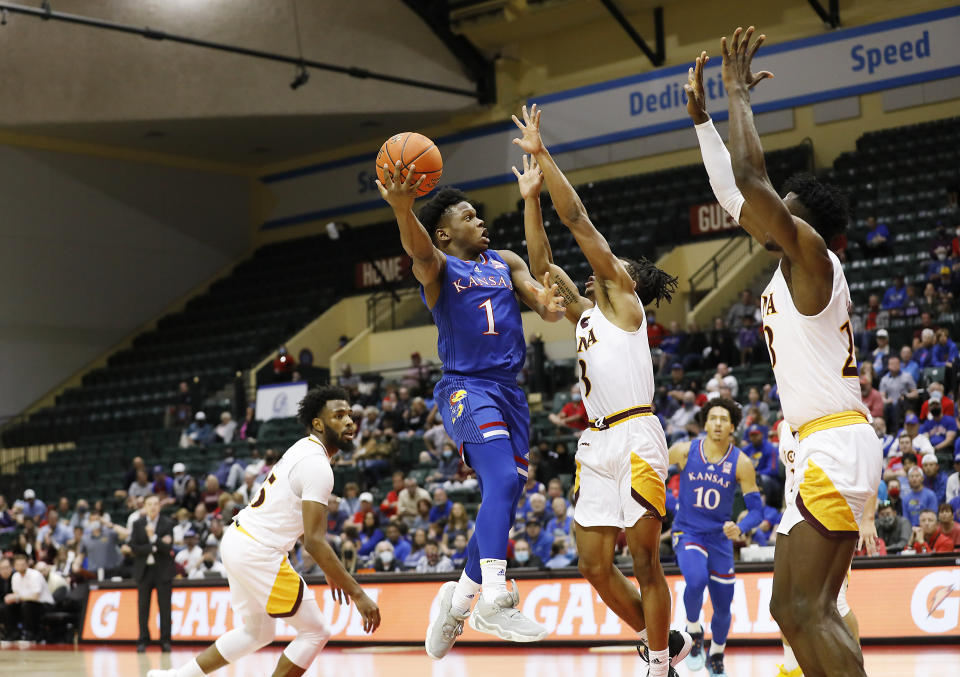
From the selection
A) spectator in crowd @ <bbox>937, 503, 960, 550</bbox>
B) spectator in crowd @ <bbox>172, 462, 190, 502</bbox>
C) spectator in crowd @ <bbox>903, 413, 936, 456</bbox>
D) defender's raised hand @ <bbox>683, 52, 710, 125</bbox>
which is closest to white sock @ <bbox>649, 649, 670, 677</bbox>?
defender's raised hand @ <bbox>683, 52, 710, 125</bbox>

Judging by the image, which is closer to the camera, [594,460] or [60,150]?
[594,460]

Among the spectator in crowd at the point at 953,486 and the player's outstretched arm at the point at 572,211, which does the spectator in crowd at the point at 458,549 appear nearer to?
the spectator in crowd at the point at 953,486

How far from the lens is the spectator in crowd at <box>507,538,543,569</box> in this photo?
47.0 feet

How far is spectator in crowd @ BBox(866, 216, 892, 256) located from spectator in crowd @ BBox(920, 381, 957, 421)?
5996 mm

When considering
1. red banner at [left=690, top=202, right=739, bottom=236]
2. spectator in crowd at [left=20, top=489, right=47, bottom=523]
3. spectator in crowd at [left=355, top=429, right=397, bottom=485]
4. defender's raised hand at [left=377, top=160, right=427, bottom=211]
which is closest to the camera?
defender's raised hand at [left=377, top=160, right=427, bottom=211]

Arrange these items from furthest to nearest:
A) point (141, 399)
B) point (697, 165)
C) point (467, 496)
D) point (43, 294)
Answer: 1. point (43, 294)
2. point (141, 399)
3. point (697, 165)
4. point (467, 496)

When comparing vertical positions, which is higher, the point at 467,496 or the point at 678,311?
the point at 678,311

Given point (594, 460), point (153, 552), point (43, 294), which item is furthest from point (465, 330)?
point (43, 294)

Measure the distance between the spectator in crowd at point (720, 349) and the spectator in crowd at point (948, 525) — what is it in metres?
6.76

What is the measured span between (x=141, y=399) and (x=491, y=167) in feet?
31.7

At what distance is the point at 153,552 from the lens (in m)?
15.4

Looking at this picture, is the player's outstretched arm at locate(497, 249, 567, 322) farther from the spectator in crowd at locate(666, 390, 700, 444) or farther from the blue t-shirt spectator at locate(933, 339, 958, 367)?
the blue t-shirt spectator at locate(933, 339, 958, 367)

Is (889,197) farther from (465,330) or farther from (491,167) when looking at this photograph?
(465,330)

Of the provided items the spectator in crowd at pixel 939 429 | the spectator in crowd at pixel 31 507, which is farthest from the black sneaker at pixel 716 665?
the spectator in crowd at pixel 31 507
